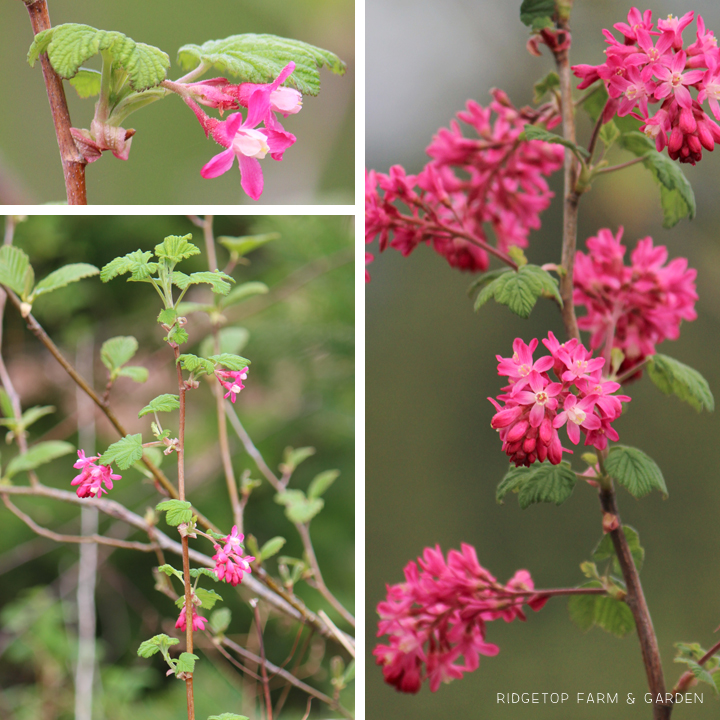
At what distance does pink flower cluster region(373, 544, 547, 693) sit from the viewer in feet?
2.35

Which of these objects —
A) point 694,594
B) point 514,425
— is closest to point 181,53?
point 514,425

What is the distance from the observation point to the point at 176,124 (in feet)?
5.38

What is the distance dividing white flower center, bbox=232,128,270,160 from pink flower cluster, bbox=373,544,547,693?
46 centimetres

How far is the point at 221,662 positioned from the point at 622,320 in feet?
2.74

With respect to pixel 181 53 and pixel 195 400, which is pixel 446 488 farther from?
pixel 181 53

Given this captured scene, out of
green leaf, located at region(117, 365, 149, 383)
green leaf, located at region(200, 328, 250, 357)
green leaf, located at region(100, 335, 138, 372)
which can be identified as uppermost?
green leaf, located at region(200, 328, 250, 357)

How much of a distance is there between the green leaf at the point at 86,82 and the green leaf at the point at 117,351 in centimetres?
22

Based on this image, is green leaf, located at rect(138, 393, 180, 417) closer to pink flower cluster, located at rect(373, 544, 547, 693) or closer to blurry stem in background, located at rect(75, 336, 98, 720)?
pink flower cluster, located at rect(373, 544, 547, 693)

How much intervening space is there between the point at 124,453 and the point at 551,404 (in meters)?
0.32

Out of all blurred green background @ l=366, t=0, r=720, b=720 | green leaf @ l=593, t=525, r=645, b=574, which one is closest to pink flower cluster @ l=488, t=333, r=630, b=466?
green leaf @ l=593, t=525, r=645, b=574

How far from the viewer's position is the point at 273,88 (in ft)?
1.58

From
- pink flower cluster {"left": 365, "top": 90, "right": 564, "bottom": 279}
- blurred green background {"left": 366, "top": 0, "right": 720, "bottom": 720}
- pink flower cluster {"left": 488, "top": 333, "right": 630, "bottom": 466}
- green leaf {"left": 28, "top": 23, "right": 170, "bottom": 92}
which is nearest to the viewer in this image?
green leaf {"left": 28, "top": 23, "right": 170, "bottom": 92}

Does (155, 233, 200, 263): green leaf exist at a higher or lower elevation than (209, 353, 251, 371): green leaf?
higher

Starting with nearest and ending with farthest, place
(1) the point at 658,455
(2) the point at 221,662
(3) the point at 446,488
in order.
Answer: (2) the point at 221,662 < (1) the point at 658,455 < (3) the point at 446,488
